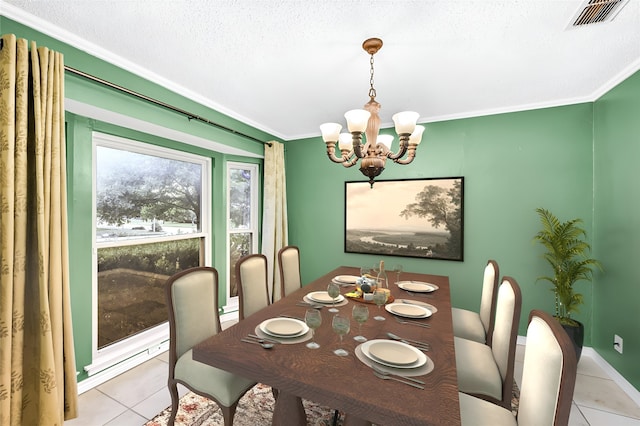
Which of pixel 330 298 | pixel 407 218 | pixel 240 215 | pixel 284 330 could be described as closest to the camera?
pixel 284 330

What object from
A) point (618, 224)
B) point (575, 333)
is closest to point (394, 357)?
point (575, 333)

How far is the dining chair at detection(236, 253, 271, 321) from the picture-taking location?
2207mm

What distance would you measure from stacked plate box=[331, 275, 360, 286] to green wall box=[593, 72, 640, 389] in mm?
2197

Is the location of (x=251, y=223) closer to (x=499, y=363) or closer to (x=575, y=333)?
(x=499, y=363)

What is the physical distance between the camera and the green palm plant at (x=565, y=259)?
2.52 meters

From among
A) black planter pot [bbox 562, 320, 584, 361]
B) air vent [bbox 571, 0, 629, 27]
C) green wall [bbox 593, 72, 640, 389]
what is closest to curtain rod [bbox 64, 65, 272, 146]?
air vent [bbox 571, 0, 629, 27]

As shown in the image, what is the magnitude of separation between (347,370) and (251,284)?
1.31m

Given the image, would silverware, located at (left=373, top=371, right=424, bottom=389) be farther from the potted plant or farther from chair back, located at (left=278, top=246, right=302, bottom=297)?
the potted plant

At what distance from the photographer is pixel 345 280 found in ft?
8.39

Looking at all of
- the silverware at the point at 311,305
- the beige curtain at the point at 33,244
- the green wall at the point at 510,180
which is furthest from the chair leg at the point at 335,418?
the green wall at the point at 510,180

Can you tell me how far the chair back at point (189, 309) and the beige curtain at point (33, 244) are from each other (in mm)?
688

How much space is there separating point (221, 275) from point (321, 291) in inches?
72.8

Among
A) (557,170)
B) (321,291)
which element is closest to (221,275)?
(321,291)

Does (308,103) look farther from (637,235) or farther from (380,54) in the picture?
(637,235)
